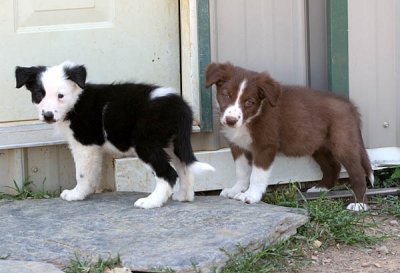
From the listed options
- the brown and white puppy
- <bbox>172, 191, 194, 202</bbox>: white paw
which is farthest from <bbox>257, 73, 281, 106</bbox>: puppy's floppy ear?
<bbox>172, 191, 194, 202</bbox>: white paw

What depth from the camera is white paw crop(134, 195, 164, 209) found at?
5.47 m

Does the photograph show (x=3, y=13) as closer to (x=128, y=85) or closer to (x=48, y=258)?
(x=128, y=85)

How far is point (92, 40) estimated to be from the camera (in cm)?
628

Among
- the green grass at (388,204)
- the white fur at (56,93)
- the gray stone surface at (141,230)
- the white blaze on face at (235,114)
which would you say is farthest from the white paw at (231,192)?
the white fur at (56,93)

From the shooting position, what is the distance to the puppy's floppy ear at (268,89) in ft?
18.6

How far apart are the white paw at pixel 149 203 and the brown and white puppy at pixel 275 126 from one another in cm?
69

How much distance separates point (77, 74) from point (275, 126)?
59.0 inches

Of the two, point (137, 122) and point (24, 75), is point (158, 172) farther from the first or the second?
point (24, 75)

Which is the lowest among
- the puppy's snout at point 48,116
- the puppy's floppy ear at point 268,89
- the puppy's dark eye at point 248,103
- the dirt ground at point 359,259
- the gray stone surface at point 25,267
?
the dirt ground at point 359,259

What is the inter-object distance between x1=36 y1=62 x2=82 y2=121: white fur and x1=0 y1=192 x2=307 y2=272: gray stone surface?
68 cm

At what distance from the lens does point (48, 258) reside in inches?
179

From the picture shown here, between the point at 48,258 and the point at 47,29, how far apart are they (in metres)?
2.29

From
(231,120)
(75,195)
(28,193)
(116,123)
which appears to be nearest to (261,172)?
(231,120)

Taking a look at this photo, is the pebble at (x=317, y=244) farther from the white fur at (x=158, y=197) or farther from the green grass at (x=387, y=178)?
the green grass at (x=387, y=178)
